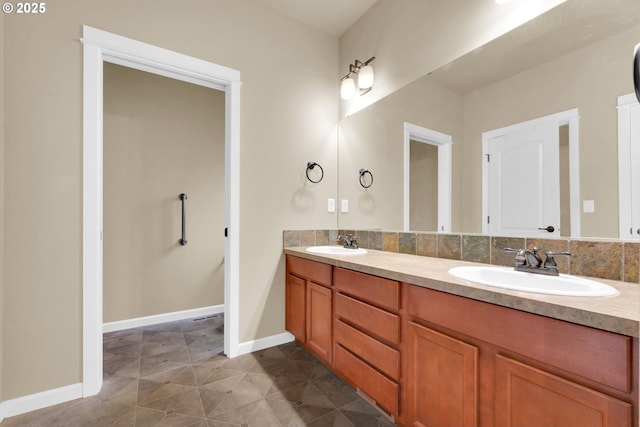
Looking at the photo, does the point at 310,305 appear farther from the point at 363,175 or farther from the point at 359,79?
the point at 359,79

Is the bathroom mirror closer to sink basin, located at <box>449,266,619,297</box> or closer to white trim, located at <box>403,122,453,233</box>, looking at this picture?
white trim, located at <box>403,122,453,233</box>

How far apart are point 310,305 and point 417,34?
2.03 m

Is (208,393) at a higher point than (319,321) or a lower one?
lower

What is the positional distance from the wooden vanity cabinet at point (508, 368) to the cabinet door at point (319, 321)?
2.15ft

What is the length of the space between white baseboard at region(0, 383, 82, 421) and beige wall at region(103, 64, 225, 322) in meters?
1.09

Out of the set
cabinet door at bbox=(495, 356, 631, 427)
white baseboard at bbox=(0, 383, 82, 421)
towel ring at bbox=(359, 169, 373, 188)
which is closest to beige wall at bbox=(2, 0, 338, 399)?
white baseboard at bbox=(0, 383, 82, 421)

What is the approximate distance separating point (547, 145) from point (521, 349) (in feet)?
3.09

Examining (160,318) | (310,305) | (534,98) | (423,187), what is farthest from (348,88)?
(160,318)

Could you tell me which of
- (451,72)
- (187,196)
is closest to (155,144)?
(187,196)

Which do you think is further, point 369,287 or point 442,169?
point 442,169

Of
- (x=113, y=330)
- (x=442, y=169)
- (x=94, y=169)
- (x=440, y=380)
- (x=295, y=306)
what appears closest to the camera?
(x=440, y=380)

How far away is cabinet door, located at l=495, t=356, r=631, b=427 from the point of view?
700 mm

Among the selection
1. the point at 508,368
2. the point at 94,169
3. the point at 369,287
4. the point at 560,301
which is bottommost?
the point at 508,368

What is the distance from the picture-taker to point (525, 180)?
1.38 meters
